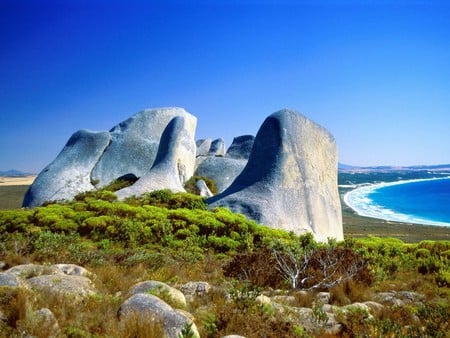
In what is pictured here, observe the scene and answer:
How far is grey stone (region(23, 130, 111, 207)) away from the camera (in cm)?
2467

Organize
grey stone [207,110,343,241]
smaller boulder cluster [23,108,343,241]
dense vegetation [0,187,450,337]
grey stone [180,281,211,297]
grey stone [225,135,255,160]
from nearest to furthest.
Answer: dense vegetation [0,187,450,337]
grey stone [180,281,211,297]
grey stone [207,110,343,241]
smaller boulder cluster [23,108,343,241]
grey stone [225,135,255,160]

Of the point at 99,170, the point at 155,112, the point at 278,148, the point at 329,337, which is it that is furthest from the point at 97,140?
the point at 329,337

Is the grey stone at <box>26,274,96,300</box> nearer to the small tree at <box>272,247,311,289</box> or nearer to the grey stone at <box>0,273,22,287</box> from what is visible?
the grey stone at <box>0,273,22,287</box>

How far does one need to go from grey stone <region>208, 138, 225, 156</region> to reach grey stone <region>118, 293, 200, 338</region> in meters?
35.9

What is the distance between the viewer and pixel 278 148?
1875cm

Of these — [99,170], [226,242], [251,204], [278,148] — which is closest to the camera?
[226,242]

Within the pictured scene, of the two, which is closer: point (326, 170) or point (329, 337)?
point (329, 337)

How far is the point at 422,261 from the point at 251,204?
736cm

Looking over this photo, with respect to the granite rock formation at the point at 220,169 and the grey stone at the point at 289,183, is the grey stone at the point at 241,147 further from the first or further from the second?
the grey stone at the point at 289,183

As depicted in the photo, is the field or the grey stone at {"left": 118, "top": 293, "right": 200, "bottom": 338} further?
the field

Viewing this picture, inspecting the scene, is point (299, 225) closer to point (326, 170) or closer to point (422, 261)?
point (326, 170)

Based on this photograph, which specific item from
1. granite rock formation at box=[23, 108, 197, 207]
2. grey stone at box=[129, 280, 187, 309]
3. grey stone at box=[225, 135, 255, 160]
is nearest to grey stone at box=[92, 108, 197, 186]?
granite rock formation at box=[23, 108, 197, 207]

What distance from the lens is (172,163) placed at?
25.4 metres

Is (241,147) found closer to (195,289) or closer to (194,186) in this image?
(194,186)
